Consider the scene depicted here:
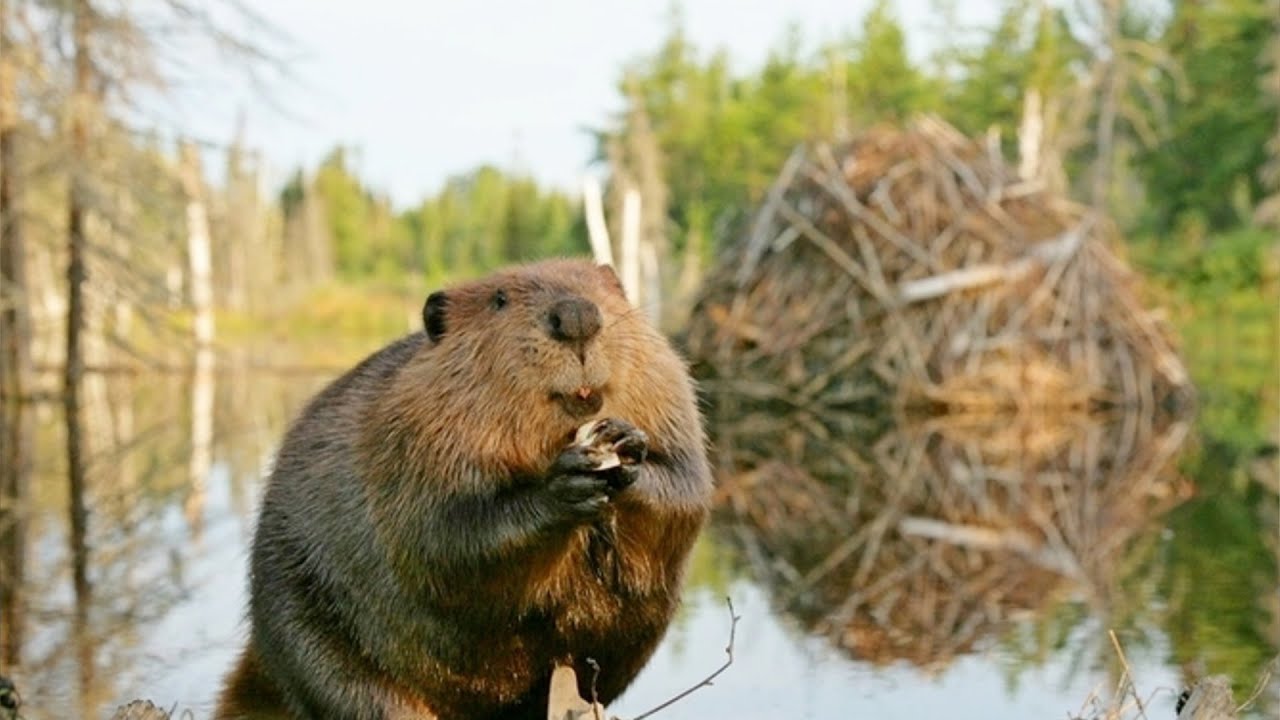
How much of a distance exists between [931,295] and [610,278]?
14.2m

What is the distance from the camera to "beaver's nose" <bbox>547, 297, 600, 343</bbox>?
127 inches

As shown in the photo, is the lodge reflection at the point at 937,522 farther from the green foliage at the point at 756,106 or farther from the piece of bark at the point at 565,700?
the green foliage at the point at 756,106

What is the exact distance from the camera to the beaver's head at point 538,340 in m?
3.29

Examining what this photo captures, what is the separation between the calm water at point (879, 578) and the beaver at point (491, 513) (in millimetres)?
1422

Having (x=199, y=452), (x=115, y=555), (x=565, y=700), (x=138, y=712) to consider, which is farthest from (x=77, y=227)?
(x=565, y=700)

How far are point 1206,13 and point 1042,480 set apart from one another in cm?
3997

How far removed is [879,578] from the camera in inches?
315

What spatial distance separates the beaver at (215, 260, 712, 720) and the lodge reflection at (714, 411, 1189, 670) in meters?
2.73

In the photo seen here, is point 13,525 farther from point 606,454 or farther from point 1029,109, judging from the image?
point 1029,109

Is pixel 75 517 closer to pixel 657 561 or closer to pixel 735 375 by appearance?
pixel 657 561

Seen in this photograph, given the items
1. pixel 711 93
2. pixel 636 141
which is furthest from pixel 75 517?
pixel 711 93

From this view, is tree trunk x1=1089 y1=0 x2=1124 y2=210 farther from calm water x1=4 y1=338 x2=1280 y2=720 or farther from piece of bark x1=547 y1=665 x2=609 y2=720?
piece of bark x1=547 y1=665 x2=609 y2=720

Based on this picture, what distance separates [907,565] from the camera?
8.38m

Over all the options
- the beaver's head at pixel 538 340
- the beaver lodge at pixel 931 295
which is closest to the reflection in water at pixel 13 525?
the beaver's head at pixel 538 340
